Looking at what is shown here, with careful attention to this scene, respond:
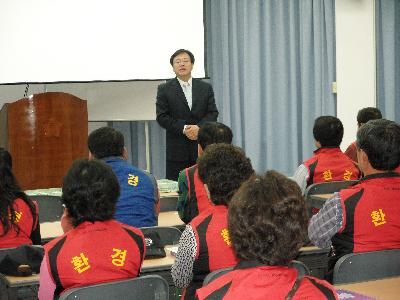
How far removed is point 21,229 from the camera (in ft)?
10.8

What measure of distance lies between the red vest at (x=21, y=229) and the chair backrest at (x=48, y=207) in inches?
40.6

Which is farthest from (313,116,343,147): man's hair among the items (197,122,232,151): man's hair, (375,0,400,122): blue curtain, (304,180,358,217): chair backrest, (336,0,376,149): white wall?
(375,0,400,122): blue curtain

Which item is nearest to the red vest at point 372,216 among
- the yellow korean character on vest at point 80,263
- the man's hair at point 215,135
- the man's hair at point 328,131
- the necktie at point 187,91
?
the yellow korean character on vest at point 80,263

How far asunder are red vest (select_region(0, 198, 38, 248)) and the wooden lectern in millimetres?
2842

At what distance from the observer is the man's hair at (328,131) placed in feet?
15.1

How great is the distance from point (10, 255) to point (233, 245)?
1.52 meters

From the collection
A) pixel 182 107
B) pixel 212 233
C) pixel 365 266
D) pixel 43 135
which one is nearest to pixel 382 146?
pixel 365 266

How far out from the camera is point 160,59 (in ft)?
22.7

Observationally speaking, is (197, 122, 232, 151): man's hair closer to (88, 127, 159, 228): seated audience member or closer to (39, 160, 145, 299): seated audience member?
(88, 127, 159, 228): seated audience member

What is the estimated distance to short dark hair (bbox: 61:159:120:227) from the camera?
2.53 meters

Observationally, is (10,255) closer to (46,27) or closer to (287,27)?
(46,27)

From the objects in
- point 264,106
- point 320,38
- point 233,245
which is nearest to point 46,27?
point 264,106

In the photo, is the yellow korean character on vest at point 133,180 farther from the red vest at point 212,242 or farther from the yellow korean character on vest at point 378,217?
the yellow korean character on vest at point 378,217

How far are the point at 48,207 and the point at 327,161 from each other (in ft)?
6.24
